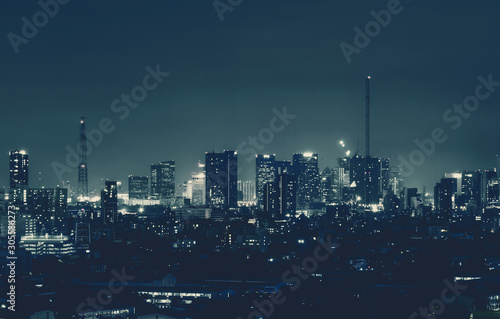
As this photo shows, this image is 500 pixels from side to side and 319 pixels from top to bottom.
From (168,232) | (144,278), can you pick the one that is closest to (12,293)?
(144,278)

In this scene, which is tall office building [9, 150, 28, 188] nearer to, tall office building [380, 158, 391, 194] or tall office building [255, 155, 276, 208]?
tall office building [255, 155, 276, 208]

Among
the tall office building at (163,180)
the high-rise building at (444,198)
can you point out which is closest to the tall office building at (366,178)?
the high-rise building at (444,198)

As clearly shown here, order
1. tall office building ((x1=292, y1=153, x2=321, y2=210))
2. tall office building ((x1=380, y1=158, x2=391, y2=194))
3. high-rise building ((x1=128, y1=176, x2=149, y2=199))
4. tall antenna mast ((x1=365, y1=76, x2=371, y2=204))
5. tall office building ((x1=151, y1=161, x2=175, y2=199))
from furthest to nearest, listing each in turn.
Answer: high-rise building ((x1=128, y1=176, x2=149, y2=199)) < tall office building ((x1=151, y1=161, x2=175, y2=199)) < tall office building ((x1=292, y1=153, x2=321, y2=210)) < tall office building ((x1=380, y1=158, x2=391, y2=194)) < tall antenna mast ((x1=365, y1=76, x2=371, y2=204))

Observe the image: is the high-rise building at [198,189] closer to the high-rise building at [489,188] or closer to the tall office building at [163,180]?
the tall office building at [163,180]

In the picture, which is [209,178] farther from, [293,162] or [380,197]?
[380,197]

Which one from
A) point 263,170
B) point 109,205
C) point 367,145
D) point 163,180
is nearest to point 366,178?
point 263,170

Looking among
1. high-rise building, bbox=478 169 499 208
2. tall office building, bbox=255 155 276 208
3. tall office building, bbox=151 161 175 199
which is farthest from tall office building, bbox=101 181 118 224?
high-rise building, bbox=478 169 499 208
